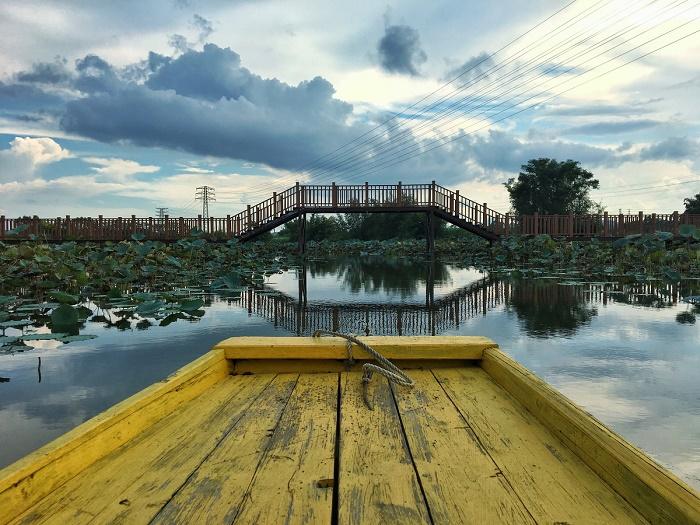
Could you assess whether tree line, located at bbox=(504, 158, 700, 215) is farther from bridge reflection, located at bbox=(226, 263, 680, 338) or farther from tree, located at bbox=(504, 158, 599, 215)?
bridge reflection, located at bbox=(226, 263, 680, 338)

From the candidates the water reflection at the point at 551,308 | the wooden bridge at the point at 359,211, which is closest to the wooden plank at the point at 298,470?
the water reflection at the point at 551,308

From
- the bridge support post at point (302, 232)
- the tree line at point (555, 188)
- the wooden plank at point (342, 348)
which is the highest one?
the tree line at point (555, 188)

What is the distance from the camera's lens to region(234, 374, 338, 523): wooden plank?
48.0 inches

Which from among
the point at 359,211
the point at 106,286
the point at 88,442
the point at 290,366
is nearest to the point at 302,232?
the point at 359,211

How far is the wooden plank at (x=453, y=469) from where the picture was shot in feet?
4.03

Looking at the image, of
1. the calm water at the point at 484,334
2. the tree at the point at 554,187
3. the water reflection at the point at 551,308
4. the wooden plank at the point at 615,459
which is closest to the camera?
the wooden plank at the point at 615,459

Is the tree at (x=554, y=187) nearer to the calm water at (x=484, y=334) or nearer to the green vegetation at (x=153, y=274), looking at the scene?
the green vegetation at (x=153, y=274)

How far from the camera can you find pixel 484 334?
5086 mm

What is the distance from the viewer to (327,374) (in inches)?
102

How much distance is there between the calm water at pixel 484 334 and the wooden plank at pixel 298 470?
142 centimetres

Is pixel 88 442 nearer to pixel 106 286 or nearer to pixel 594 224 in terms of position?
pixel 106 286

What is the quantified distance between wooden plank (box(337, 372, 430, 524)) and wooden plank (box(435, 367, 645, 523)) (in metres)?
0.27

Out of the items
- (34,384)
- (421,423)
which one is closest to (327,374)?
(421,423)

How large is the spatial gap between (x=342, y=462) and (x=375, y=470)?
4.3 inches
